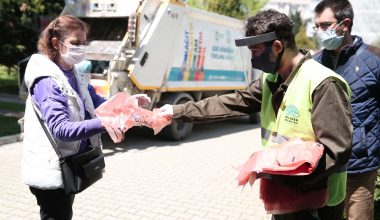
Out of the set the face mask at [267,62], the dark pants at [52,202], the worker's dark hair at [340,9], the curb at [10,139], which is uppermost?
the worker's dark hair at [340,9]

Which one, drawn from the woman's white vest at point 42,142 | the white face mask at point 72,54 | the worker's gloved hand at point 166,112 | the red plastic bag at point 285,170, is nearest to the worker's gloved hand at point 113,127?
the woman's white vest at point 42,142

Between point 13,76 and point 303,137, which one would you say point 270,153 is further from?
point 13,76

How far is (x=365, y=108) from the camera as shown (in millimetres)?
2697

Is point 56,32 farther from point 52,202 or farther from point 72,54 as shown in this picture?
point 52,202

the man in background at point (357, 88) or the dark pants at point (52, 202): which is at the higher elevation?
the man in background at point (357, 88)

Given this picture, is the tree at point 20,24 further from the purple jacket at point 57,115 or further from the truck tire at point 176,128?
the purple jacket at point 57,115

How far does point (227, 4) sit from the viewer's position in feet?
60.1

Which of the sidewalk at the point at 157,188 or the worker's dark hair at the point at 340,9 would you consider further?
the sidewalk at the point at 157,188

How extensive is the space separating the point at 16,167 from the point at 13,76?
13.9 metres

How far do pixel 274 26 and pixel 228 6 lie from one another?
17.0 m

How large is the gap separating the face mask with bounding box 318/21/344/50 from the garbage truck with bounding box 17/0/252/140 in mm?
4681

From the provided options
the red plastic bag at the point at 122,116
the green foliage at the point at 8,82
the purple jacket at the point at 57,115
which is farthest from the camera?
the green foliage at the point at 8,82

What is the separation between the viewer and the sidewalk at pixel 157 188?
4539 millimetres

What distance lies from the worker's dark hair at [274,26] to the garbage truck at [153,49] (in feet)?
17.1
